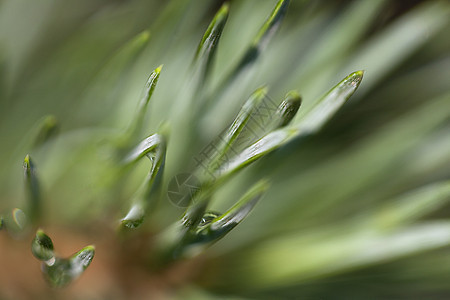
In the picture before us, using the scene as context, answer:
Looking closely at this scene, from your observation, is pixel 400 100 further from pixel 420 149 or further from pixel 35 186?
pixel 35 186

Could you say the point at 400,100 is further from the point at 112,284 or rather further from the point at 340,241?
the point at 112,284

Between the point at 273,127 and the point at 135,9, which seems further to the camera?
the point at 135,9

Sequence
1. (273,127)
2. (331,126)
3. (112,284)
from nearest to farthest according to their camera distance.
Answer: (273,127) → (112,284) → (331,126)

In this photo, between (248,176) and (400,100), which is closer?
(248,176)

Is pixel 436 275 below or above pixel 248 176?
below

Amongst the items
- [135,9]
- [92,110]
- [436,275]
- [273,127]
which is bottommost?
[436,275]

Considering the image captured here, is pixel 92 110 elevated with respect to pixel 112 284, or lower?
elevated

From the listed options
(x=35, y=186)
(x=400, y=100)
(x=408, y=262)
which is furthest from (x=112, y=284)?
(x=400, y=100)

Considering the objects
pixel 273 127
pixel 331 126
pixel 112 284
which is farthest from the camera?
pixel 331 126

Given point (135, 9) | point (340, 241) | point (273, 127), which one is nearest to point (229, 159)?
point (273, 127)
